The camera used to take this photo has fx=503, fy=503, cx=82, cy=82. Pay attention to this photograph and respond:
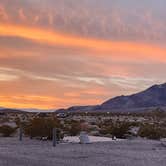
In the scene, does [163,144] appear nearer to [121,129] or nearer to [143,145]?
[143,145]

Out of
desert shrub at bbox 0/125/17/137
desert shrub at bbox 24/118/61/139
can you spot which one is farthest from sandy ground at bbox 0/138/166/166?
desert shrub at bbox 0/125/17/137

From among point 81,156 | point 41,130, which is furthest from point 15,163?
point 41,130

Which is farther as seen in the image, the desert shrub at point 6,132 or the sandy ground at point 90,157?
the desert shrub at point 6,132

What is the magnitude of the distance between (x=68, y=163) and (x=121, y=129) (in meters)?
22.1

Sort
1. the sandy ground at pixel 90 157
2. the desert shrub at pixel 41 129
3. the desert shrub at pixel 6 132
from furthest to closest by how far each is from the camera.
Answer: the desert shrub at pixel 6 132
the desert shrub at pixel 41 129
the sandy ground at pixel 90 157

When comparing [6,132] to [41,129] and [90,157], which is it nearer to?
[41,129]

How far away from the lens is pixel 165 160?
24.2 meters

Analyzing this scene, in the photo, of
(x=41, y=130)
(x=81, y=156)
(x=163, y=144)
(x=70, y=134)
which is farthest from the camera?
(x=70, y=134)

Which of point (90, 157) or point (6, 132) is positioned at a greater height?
point (6, 132)

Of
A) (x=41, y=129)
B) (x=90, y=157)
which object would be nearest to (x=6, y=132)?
(x=41, y=129)

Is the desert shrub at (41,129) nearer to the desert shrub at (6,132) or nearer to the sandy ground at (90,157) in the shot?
the desert shrub at (6,132)

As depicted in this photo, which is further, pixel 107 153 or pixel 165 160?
pixel 107 153

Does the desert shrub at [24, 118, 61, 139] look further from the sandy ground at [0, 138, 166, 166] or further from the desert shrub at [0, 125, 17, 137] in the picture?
the sandy ground at [0, 138, 166, 166]

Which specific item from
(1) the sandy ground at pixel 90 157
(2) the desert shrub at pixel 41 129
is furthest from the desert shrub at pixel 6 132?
(1) the sandy ground at pixel 90 157
